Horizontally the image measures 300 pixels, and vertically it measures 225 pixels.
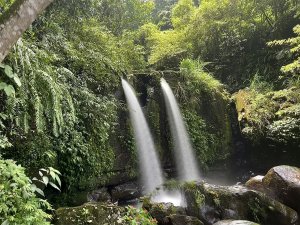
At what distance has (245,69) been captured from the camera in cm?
1271

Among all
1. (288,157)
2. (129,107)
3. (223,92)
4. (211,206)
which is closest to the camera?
(211,206)

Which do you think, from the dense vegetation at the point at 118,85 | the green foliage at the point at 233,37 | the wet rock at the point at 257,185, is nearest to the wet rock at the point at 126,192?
the dense vegetation at the point at 118,85

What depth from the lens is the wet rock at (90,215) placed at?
156 inches

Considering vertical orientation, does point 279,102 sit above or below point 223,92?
below

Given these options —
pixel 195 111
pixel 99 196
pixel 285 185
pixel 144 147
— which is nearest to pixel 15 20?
pixel 99 196

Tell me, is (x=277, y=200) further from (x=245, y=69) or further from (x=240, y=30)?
(x=240, y=30)

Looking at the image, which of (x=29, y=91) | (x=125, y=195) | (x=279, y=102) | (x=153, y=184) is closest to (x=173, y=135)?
(x=153, y=184)

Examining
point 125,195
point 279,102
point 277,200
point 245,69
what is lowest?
point 277,200

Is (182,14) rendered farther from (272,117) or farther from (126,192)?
(126,192)

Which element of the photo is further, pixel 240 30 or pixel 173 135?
pixel 240 30

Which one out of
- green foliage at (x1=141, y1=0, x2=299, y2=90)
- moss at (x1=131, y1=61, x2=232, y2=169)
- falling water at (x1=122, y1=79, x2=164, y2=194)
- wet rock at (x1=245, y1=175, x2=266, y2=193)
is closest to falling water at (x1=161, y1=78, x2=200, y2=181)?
moss at (x1=131, y1=61, x2=232, y2=169)

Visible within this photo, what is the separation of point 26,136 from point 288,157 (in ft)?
24.9

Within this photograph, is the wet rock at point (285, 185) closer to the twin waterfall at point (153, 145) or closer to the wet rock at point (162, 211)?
the wet rock at point (162, 211)

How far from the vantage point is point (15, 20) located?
1.90 meters
